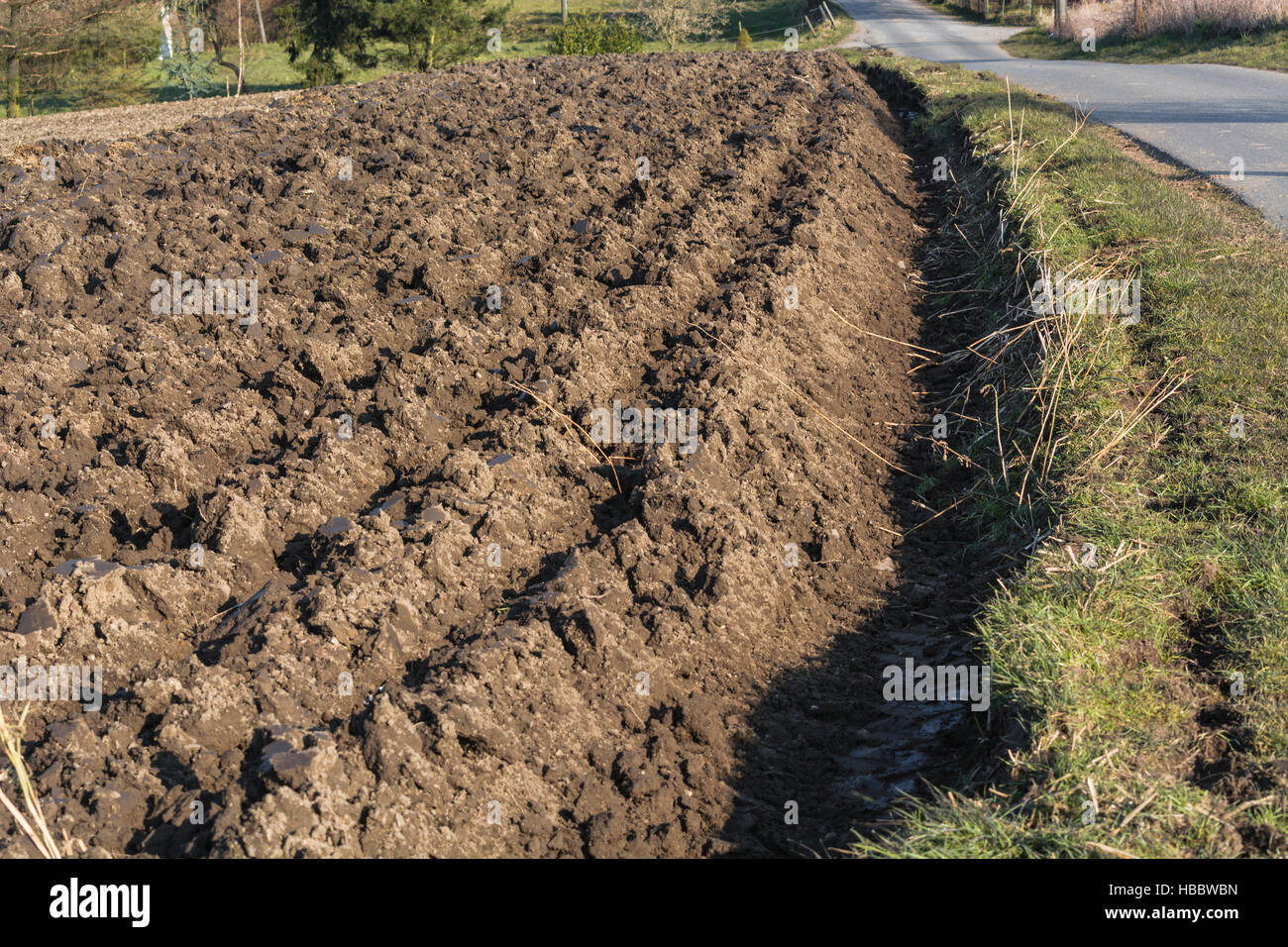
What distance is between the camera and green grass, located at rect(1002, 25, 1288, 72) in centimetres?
1686

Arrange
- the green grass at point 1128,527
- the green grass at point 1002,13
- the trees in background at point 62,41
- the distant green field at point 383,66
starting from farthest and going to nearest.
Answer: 1. the green grass at point 1002,13
2. the distant green field at point 383,66
3. the trees in background at point 62,41
4. the green grass at point 1128,527

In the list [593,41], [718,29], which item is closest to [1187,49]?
[593,41]

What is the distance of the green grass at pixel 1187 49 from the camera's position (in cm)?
1686

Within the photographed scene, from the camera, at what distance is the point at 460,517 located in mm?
4238

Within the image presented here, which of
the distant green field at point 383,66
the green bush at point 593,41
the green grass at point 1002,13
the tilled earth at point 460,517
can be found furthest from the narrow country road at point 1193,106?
the distant green field at point 383,66

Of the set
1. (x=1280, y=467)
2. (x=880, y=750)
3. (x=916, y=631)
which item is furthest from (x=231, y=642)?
(x=1280, y=467)

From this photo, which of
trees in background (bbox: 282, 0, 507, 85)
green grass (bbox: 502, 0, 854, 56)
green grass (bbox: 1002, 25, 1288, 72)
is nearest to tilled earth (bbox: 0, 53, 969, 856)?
green grass (bbox: 1002, 25, 1288, 72)

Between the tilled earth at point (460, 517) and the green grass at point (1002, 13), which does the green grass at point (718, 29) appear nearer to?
the green grass at point (1002, 13)

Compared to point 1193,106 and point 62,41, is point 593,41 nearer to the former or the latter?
point 62,41

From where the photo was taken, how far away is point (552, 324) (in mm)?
6094

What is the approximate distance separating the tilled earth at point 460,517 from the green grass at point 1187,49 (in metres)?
12.5

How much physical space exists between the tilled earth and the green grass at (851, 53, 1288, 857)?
0.49 metres

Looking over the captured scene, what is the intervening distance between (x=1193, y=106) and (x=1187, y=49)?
7951 mm
